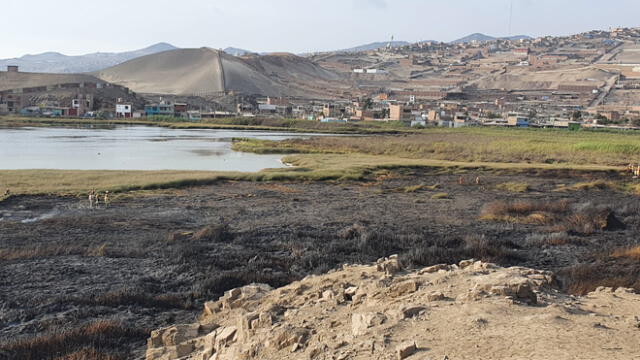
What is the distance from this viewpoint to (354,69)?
197m

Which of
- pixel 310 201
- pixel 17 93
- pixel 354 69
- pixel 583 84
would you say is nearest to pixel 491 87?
pixel 583 84

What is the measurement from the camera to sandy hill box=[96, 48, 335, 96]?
142 metres

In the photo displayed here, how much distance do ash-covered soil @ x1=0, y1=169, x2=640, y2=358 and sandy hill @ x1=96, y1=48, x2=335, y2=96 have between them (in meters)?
116

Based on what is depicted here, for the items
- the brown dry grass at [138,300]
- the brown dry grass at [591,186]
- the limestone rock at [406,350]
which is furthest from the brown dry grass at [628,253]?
the brown dry grass at [591,186]

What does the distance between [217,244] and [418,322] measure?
24.0 ft

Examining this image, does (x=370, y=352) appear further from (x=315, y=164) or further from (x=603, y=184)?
(x=315, y=164)

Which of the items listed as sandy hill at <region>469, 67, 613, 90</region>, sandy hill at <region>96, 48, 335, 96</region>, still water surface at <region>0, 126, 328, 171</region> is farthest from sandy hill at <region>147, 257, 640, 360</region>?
sandy hill at <region>469, 67, 613, 90</region>

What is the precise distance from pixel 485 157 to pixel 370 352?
107 ft

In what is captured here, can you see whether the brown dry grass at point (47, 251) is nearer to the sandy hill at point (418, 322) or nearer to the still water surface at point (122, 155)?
the sandy hill at point (418, 322)

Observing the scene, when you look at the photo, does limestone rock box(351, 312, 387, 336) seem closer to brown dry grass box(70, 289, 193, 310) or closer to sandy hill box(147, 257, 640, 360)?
sandy hill box(147, 257, 640, 360)

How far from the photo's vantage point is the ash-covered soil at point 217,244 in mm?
8477

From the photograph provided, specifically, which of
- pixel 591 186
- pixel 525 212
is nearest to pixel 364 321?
pixel 525 212

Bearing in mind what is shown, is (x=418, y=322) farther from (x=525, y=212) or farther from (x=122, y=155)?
(x=122, y=155)

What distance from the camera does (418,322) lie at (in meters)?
5.44
